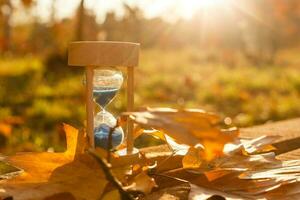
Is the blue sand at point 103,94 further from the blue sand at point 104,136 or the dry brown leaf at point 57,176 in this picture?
the dry brown leaf at point 57,176

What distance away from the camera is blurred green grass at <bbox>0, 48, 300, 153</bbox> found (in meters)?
4.27

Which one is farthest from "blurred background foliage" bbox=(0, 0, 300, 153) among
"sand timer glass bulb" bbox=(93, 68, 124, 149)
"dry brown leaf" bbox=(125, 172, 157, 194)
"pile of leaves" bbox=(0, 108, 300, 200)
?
"dry brown leaf" bbox=(125, 172, 157, 194)

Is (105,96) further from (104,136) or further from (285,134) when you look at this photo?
(285,134)

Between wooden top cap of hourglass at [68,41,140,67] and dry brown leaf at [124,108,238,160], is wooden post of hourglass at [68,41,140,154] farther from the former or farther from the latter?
dry brown leaf at [124,108,238,160]

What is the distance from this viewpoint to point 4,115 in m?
4.45

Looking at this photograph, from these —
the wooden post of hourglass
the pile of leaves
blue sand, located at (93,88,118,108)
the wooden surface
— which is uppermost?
the wooden post of hourglass

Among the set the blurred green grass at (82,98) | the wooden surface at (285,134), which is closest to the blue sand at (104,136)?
the wooden surface at (285,134)

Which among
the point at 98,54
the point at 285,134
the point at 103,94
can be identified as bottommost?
the point at 285,134

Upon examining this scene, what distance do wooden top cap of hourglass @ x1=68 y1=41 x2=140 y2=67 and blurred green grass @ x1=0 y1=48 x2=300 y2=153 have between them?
7.23 feet

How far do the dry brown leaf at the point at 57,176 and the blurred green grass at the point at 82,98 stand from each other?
2.35 m

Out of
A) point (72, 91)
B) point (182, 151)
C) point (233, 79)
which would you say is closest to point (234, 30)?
point (233, 79)

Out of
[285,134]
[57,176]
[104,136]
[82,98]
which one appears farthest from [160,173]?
[82,98]

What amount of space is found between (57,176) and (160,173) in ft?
0.92

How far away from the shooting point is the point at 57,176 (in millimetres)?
958
